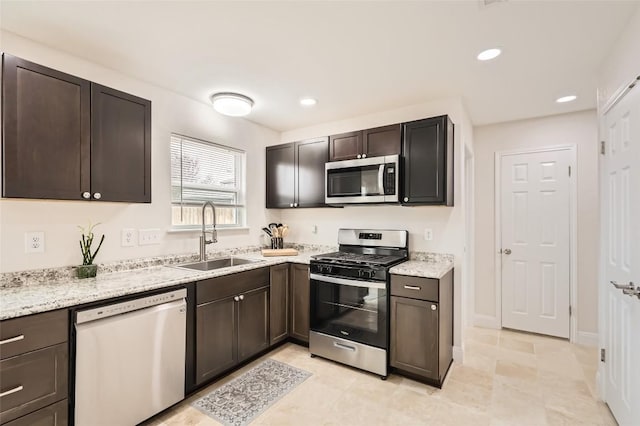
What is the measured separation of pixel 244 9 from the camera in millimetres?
1669

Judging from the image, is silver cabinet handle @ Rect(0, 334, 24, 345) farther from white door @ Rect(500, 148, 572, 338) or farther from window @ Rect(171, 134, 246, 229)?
white door @ Rect(500, 148, 572, 338)

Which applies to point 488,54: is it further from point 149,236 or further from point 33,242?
point 33,242

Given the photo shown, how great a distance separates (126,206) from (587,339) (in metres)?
4.77

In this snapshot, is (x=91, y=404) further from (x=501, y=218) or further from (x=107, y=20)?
(x=501, y=218)

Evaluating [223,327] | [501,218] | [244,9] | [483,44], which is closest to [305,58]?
[244,9]

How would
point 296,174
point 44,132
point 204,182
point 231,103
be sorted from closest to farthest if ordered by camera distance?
point 44,132
point 231,103
point 204,182
point 296,174

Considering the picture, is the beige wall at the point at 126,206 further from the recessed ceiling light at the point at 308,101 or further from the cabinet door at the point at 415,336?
the cabinet door at the point at 415,336

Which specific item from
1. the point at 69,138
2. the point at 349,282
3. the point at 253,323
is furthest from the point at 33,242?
the point at 349,282

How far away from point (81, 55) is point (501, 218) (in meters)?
4.40

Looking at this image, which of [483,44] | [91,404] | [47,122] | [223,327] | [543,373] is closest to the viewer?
[91,404]

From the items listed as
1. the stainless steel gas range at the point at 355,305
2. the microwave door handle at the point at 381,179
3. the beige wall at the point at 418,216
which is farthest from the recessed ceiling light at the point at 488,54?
the stainless steel gas range at the point at 355,305

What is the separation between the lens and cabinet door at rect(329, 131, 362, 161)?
309 centimetres

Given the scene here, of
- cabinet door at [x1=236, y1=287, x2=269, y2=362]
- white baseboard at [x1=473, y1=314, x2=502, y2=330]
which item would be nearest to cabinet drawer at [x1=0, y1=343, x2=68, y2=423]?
cabinet door at [x1=236, y1=287, x2=269, y2=362]

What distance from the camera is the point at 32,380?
4.81ft
